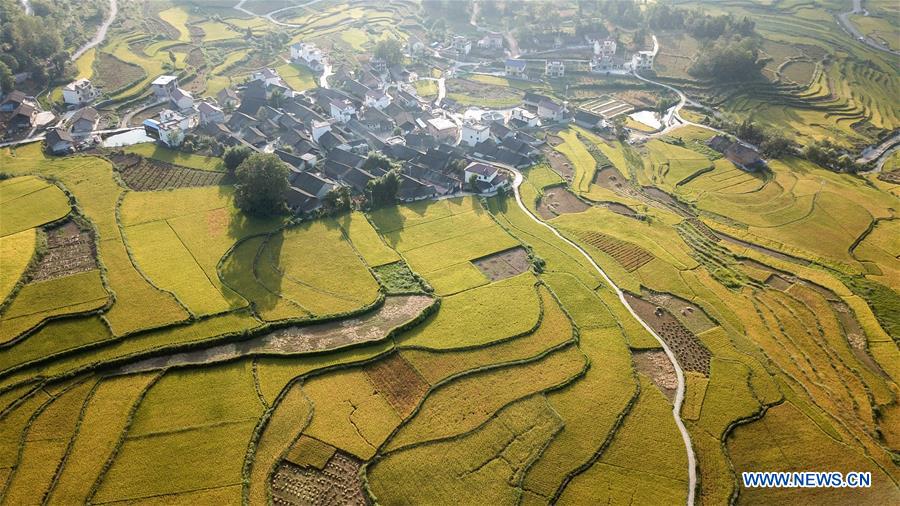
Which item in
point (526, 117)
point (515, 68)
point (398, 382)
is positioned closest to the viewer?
point (398, 382)

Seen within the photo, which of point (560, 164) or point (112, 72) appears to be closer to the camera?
point (560, 164)

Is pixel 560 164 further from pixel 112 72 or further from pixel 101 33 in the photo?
pixel 101 33

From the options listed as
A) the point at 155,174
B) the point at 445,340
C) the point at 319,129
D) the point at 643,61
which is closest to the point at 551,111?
the point at 643,61

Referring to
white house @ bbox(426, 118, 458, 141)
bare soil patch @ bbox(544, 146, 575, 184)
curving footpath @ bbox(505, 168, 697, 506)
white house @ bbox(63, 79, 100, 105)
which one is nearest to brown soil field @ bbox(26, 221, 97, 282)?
white house @ bbox(63, 79, 100, 105)

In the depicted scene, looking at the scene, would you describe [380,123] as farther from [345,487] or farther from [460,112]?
[345,487]

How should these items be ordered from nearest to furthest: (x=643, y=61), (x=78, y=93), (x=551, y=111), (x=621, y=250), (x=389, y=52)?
(x=621, y=250) → (x=78, y=93) → (x=551, y=111) → (x=389, y=52) → (x=643, y=61)

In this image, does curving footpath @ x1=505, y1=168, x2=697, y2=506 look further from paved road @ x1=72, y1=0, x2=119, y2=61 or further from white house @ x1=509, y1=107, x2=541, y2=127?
paved road @ x1=72, y1=0, x2=119, y2=61
